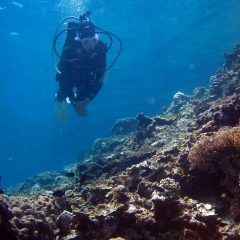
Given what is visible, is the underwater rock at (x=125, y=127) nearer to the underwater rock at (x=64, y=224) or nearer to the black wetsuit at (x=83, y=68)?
the black wetsuit at (x=83, y=68)

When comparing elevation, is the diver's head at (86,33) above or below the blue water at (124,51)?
below

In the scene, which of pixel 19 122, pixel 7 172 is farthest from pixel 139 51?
pixel 7 172

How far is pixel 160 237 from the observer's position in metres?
3.15

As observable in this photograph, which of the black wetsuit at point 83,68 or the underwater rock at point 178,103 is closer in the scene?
the black wetsuit at point 83,68

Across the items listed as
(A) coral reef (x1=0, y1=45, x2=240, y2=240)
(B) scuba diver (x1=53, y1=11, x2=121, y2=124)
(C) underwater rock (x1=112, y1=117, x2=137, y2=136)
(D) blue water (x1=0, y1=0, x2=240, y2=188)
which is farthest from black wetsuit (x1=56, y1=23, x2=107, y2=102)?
(D) blue water (x1=0, y1=0, x2=240, y2=188)

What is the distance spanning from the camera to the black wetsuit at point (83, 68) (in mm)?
8867

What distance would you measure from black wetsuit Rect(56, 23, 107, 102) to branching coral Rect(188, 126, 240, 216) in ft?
18.5

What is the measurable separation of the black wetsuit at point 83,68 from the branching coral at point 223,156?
18.5ft

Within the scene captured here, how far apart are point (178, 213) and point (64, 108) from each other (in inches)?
374

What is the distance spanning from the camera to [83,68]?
8.91 meters

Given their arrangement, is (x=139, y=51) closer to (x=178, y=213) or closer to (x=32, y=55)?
(x=32, y=55)

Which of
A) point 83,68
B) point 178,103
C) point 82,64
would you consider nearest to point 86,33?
point 82,64

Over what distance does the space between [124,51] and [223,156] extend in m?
31.6

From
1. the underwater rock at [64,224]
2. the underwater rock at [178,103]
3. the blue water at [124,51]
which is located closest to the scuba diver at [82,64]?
the underwater rock at [64,224]
